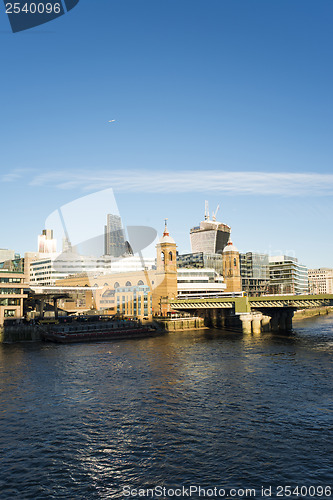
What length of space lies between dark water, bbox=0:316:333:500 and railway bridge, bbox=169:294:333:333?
5269 centimetres

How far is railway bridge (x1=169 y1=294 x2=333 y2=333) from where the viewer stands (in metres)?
127

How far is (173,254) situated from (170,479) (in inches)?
5842

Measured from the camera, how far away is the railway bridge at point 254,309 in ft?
416

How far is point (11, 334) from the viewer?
Answer: 4692 inches

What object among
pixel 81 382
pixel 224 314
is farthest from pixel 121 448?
pixel 224 314

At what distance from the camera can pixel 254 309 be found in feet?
502

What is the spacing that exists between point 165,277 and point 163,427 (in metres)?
132

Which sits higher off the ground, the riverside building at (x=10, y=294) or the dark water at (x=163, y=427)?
the riverside building at (x=10, y=294)

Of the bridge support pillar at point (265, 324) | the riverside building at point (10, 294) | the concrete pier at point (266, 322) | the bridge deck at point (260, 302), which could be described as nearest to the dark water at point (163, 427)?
the bridge deck at point (260, 302)

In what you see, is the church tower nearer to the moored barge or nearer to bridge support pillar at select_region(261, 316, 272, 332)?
the moored barge

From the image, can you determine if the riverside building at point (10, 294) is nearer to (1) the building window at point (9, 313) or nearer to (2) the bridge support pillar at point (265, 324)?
(1) the building window at point (9, 313)

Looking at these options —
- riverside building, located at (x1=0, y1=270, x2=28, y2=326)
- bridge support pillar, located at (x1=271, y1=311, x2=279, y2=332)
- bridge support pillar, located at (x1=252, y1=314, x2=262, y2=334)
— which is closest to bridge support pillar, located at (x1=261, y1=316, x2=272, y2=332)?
bridge support pillar, located at (x1=271, y1=311, x2=279, y2=332)

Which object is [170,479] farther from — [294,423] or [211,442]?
[294,423]

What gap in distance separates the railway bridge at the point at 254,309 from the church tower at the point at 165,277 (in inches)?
178
